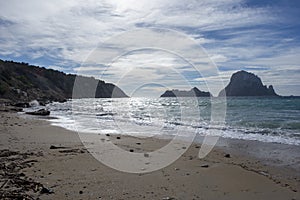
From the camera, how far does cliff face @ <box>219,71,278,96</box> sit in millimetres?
133125

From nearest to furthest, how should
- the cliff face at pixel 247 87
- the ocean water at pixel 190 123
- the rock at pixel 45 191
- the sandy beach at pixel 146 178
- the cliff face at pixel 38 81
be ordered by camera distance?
the rock at pixel 45 191 < the sandy beach at pixel 146 178 < the ocean water at pixel 190 123 < the cliff face at pixel 38 81 < the cliff face at pixel 247 87

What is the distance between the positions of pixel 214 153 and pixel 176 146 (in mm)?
1980

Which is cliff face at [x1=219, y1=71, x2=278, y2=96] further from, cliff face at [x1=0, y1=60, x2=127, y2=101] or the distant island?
cliff face at [x1=0, y1=60, x2=127, y2=101]

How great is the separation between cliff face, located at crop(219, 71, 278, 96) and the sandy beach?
417 feet

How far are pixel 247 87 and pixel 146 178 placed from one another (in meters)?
137

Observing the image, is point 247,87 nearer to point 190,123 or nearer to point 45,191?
point 190,123

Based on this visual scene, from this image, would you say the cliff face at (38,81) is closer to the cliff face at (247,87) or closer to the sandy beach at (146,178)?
the sandy beach at (146,178)

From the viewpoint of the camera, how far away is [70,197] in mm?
4859

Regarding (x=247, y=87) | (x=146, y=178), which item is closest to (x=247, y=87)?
(x=247, y=87)

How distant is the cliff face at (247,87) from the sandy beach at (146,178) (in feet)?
417

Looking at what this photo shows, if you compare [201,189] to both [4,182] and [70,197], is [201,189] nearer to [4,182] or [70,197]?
[70,197]

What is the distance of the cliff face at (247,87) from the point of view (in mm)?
133125

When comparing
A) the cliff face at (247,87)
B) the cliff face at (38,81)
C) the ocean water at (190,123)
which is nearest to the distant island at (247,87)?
the cliff face at (247,87)

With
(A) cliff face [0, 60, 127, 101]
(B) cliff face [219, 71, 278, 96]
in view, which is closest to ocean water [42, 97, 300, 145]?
(A) cliff face [0, 60, 127, 101]
